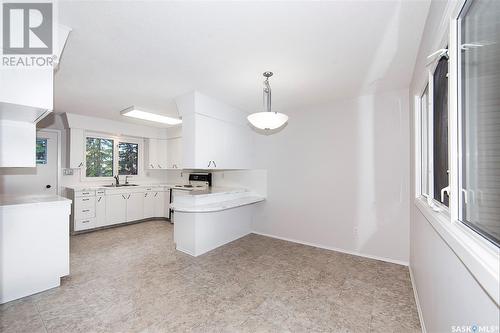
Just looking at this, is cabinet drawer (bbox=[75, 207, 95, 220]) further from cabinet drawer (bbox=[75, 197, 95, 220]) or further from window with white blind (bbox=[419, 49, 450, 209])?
window with white blind (bbox=[419, 49, 450, 209])

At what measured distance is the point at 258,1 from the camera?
150 centimetres

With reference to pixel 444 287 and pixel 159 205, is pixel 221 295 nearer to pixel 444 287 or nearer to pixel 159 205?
pixel 444 287

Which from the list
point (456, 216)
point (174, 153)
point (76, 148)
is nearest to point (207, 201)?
point (174, 153)

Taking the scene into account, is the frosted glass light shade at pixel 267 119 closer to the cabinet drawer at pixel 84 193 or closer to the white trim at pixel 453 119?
the white trim at pixel 453 119

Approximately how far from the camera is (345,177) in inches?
139

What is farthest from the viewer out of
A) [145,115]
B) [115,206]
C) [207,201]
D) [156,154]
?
[156,154]

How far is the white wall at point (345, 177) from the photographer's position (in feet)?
10.2

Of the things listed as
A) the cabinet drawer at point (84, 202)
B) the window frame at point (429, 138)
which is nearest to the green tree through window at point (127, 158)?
the cabinet drawer at point (84, 202)

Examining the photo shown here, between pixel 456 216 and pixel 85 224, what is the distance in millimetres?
5678

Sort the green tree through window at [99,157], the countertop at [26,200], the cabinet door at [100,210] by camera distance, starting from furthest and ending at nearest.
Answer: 1. the green tree through window at [99,157]
2. the cabinet door at [100,210]
3. the countertop at [26,200]

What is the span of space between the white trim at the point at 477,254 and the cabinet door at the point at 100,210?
219 inches

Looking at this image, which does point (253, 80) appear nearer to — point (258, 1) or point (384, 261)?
point (258, 1)

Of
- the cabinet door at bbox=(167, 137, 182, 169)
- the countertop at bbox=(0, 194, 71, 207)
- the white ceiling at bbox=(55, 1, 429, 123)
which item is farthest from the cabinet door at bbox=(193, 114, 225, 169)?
the cabinet door at bbox=(167, 137, 182, 169)

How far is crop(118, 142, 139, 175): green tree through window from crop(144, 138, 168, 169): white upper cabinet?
0.93ft
